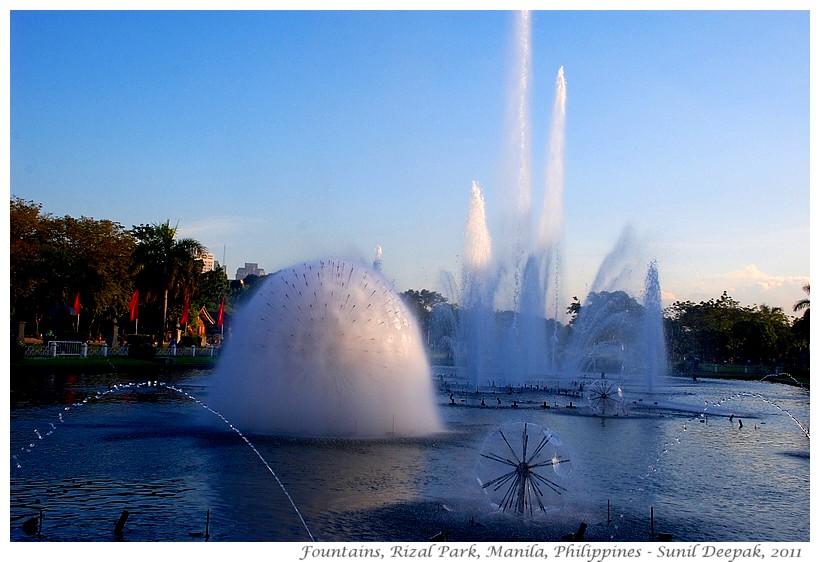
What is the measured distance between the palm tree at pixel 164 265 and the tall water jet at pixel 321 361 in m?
45.1

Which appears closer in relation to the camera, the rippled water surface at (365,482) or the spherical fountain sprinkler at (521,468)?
the rippled water surface at (365,482)

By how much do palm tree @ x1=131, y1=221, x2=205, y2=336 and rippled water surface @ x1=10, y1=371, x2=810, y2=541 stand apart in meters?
39.5

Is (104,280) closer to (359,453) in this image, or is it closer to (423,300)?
(359,453)

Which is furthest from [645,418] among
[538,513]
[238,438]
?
[538,513]

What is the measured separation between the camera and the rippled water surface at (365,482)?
1207 centimetres

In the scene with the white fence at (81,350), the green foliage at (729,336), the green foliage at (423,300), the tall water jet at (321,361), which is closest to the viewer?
the tall water jet at (321,361)

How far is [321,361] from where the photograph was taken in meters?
20.8

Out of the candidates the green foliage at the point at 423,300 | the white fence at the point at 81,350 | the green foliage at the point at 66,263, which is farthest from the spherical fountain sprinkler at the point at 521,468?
the green foliage at the point at 423,300

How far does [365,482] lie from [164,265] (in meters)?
53.8

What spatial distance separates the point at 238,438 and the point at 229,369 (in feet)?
9.25

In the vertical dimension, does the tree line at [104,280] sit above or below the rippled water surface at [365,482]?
above

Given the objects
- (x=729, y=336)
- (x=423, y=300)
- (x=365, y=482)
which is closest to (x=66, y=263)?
(x=365, y=482)

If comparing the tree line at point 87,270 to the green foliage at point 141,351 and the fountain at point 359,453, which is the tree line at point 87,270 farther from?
the fountain at point 359,453

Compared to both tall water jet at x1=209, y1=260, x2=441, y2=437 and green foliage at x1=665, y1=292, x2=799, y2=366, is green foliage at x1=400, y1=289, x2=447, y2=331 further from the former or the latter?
tall water jet at x1=209, y1=260, x2=441, y2=437
